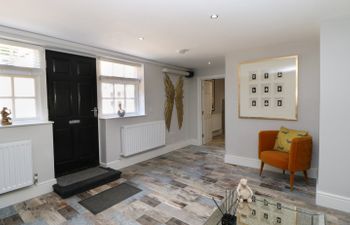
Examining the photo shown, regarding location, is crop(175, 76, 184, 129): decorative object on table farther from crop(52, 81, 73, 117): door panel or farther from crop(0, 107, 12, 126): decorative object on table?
crop(0, 107, 12, 126): decorative object on table

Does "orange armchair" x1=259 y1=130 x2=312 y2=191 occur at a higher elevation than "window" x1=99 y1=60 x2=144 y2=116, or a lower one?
lower

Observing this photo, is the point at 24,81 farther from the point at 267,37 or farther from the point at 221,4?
the point at 267,37

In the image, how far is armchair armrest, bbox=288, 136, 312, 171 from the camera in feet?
8.95

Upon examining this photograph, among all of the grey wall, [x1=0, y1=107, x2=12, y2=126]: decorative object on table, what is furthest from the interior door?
[x1=0, y1=107, x2=12, y2=126]: decorative object on table

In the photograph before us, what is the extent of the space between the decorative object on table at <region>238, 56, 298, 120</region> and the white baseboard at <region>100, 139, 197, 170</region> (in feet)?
6.94

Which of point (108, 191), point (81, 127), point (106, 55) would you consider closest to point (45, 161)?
point (81, 127)

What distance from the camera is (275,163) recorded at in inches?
116

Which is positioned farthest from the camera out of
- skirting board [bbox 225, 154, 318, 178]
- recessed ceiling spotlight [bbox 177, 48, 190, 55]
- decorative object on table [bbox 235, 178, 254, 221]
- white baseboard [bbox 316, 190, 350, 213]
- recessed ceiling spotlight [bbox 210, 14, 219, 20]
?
skirting board [bbox 225, 154, 318, 178]

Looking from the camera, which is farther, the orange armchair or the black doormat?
the orange armchair

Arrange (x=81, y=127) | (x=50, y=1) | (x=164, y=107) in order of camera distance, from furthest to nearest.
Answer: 1. (x=164, y=107)
2. (x=81, y=127)
3. (x=50, y=1)

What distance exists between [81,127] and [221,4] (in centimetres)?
286

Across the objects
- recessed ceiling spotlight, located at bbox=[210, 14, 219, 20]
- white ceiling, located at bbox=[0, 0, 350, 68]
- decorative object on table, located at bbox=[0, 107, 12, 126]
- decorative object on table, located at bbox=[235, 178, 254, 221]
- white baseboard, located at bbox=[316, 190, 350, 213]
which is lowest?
white baseboard, located at bbox=[316, 190, 350, 213]

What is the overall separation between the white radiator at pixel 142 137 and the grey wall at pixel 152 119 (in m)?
0.12

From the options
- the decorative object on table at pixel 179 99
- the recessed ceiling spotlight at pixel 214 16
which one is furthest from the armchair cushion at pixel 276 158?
the decorative object on table at pixel 179 99
